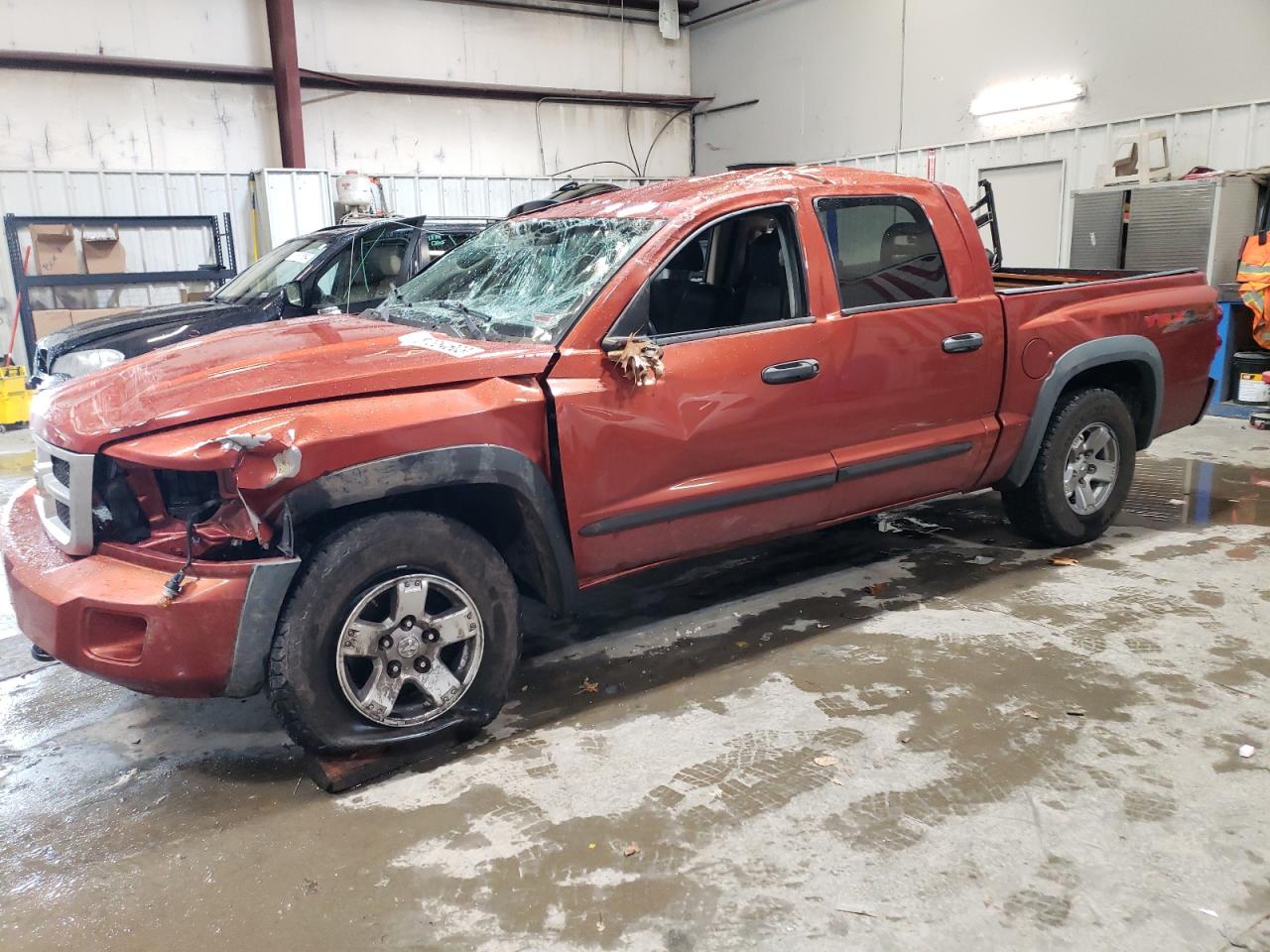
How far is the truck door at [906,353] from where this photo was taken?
3482mm

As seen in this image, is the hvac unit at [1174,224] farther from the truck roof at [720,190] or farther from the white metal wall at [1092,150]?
the truck roof at [720,190]

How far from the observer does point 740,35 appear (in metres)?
14.0

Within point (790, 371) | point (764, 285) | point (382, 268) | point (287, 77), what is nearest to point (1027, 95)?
point (382, 268)

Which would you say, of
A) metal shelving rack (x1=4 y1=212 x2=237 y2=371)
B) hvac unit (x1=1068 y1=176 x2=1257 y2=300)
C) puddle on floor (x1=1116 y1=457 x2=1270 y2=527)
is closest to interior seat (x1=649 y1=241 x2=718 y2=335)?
puddle on floor (x1=1116 y1=457 x2=1270 y2=527)

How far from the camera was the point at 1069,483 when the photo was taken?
4344 mm

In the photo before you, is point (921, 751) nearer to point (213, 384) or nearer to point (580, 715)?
point (580, 715)

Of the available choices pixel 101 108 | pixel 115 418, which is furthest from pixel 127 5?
pixel 115 418

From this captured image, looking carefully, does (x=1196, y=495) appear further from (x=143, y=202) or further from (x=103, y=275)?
(x=143, y=202)

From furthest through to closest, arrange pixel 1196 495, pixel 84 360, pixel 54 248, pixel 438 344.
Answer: pixel 54 248 → pixel 84 360 → pixel 1196 495 → pixel 438 344

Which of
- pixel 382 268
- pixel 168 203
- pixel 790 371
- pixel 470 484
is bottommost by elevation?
pixel 470 484

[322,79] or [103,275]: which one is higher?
[322,79]

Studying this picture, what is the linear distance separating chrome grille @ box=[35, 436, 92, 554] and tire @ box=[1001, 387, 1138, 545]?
3.75m

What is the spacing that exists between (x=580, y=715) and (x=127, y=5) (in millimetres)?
11297

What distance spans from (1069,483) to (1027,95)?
768 centimetres
